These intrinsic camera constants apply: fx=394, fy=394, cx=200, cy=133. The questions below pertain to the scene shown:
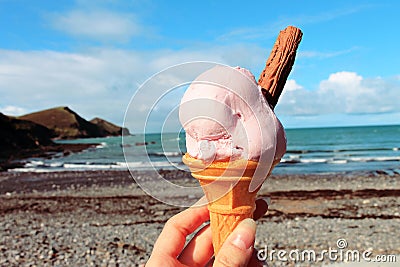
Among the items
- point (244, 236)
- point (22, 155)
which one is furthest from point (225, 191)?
point (22, 155)

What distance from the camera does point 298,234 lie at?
8.70 metres

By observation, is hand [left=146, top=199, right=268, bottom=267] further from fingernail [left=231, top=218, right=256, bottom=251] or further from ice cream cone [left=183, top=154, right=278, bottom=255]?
ice cream cone [left=183, top=154, right=278, bottom=255]

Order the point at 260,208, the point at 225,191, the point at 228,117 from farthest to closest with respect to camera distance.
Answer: the point at 260,208, the point at 225,191, the point at 228,117

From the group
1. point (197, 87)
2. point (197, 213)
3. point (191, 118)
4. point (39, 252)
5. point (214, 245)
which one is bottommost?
point (39, 252)

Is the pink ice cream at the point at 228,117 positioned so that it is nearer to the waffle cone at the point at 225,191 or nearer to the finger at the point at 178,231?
the waffle cone at the point at 225,191

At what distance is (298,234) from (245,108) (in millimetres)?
7197

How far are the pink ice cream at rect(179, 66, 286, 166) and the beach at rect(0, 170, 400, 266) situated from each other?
6.03ft

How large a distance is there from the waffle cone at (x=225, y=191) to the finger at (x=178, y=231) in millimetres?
206

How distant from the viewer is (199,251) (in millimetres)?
2760

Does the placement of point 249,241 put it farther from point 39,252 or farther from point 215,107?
point 39,252

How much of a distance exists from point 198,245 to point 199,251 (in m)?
0.04

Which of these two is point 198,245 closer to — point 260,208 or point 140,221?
point 260,208

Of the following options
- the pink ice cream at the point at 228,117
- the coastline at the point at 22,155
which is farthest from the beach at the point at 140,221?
the coastline at the point at 22,155

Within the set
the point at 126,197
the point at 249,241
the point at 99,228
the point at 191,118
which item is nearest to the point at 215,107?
the point at 191,118
